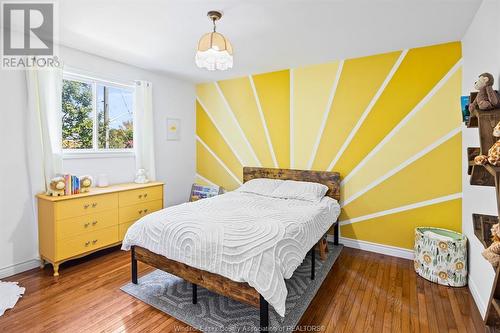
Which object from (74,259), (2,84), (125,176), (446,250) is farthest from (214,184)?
(446,250)

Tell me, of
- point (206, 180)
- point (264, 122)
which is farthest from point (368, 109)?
point (206, 180)

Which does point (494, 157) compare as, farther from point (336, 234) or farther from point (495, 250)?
point (336, 234)

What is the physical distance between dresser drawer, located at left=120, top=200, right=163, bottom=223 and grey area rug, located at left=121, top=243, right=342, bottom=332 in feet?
3.13

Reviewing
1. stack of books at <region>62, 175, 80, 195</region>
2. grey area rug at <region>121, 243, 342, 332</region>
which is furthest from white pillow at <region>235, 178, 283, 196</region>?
stack of books at <region>62, 175, 80, 195</region>

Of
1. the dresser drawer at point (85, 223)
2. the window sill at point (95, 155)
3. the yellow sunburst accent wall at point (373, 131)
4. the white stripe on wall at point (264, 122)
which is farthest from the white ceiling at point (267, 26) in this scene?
the dresser drawer at point (85, 223)

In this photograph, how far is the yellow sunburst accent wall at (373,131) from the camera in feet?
9.27

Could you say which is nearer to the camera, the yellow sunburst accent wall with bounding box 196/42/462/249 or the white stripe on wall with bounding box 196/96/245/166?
the yellow sunburst accent wall with bounding box 196/42/462/249

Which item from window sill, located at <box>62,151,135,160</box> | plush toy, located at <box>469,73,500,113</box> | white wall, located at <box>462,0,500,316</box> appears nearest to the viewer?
plush toy, located at <box>469,73,500,113</box>

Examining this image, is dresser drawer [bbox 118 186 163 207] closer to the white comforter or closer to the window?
the window

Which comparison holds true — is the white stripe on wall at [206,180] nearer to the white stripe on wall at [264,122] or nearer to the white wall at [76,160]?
the white wall at [76,160]

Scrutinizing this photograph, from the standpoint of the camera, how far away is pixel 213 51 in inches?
79.7

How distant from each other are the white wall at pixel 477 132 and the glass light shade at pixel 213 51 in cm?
194
